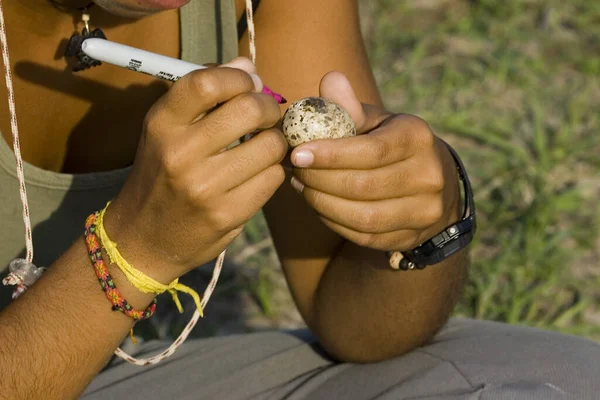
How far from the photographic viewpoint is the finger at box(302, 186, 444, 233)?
1.37 metres

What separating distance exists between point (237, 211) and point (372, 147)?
0.72 ft

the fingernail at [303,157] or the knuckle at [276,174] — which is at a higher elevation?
the fingernail at [303,157]

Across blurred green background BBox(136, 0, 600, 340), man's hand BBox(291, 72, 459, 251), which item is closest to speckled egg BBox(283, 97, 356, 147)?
man's hand BBox(291, 72, 459, 251)

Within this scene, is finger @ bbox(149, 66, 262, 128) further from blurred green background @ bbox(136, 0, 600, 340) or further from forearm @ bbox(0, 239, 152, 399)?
blurred green background @ bbox(136, 0, 600, 340)

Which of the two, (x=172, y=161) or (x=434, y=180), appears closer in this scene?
(x=172, y=161)

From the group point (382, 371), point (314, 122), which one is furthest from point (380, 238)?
point (382, 371)

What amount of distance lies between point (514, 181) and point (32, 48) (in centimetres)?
213

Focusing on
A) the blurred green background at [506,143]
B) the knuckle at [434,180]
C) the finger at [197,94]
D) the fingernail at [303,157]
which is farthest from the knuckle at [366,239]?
the blurred green background at [506,143]

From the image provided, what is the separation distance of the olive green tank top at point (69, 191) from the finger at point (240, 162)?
0.52 metres

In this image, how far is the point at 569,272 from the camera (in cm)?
301

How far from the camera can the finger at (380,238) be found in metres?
1.43

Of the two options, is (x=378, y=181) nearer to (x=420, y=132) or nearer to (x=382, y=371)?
(x=420, y=132)

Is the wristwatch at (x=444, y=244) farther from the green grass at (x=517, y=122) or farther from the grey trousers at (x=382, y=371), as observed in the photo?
the green grass at (x=517, y=122)

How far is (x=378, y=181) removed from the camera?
137 cm
